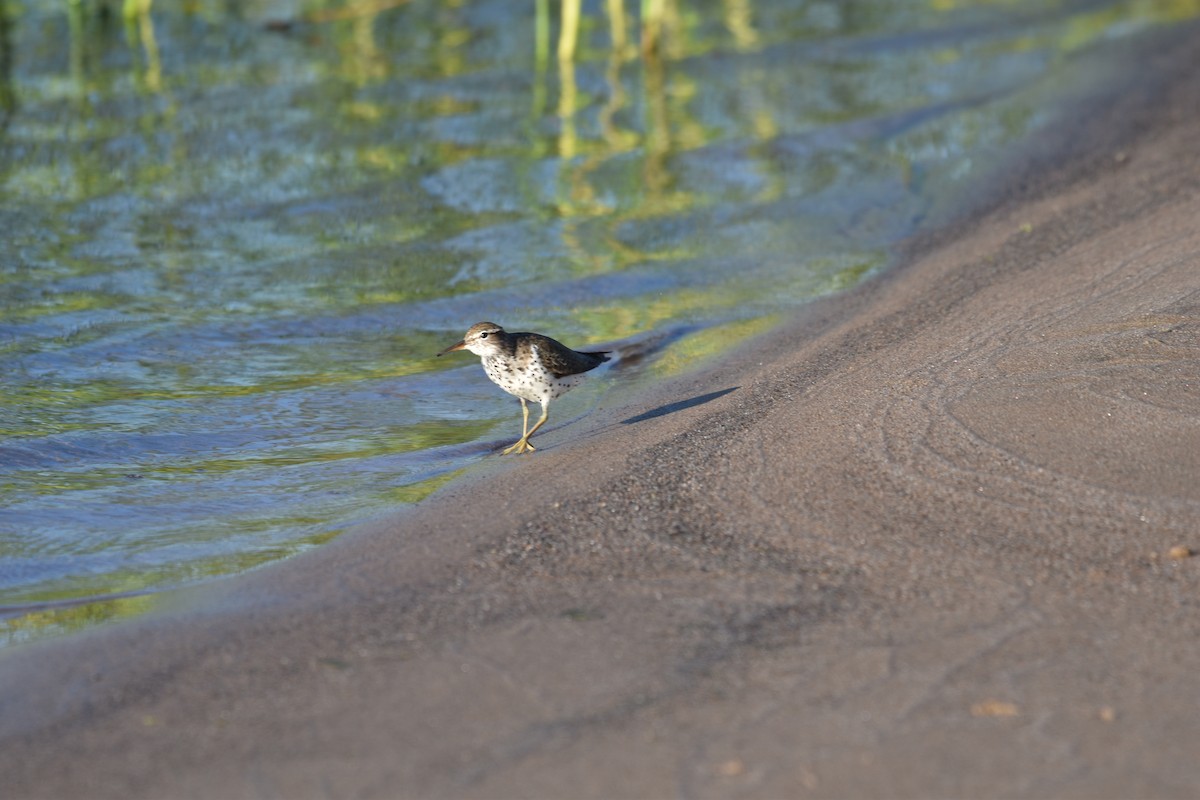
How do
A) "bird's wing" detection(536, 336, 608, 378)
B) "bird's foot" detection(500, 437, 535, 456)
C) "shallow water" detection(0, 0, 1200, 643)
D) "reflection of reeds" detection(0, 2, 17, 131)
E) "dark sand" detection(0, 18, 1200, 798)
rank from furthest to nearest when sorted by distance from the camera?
"reflection of reeds" detection(0, 2, 17, 131), "bird's wing" detection(536, 336, 608, 378), "bird's foot" detection(500, 437, 535, 456), "shallow water" detection(0, 0, 1200, 643), "dark sand" detection(0, 18, 1200, 798)

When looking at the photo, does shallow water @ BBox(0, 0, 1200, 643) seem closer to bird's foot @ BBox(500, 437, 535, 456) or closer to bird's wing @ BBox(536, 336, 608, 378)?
bird's foot @ BBox(500, 437, 535, 456)

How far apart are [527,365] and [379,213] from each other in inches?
215

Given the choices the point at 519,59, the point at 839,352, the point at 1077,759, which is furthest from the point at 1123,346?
the point at 519,59

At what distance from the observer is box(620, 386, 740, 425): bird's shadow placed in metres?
7.53

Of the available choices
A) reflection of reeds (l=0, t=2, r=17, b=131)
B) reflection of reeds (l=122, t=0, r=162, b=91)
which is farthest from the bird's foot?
reflection of reeds (l=122, t=0, r=162, b=91)

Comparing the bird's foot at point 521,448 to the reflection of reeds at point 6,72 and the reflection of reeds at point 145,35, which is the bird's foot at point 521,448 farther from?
the reflection of reeds at point 145,35

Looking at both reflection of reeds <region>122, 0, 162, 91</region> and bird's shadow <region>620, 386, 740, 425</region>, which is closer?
bird's shadow <region>620, 386, 740, 425</region>

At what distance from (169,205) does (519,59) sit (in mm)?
7294

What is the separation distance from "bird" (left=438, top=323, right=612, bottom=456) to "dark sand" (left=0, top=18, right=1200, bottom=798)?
47cm

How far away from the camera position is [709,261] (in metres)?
11.0

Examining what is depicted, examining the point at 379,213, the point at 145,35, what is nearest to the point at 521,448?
the point at 379,213

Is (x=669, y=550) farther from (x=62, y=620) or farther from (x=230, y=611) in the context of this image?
(x=62, y=620)

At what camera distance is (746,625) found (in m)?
4.76

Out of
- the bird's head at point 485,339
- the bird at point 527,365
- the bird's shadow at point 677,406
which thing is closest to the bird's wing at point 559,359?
the bird at point 527,365
